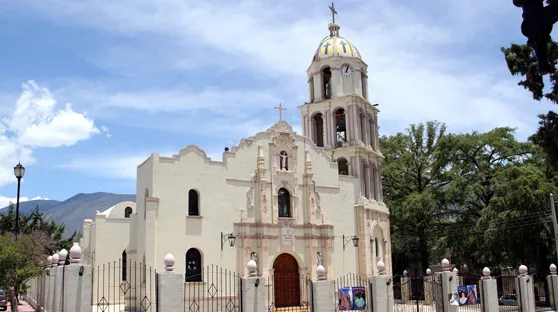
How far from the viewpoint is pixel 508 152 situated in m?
36.4

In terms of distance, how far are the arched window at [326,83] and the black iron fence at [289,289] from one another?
11.3 metres

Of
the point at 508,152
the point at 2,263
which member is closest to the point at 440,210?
the point at 508,152

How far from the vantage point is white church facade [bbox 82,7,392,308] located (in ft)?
84.9

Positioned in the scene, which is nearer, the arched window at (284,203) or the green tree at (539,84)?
the green tree at (539,84)

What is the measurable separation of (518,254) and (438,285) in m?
13.0

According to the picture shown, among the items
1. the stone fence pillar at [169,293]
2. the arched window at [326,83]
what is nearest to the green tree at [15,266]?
the stone fence pillar at [169,293]

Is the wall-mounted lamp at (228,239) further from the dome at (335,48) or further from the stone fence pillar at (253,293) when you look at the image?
the dome at (335,48)

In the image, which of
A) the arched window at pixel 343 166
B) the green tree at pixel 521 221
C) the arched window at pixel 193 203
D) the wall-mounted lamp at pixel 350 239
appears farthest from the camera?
the arched window at pixel 343 166

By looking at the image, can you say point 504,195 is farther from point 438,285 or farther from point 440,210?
point 438,285

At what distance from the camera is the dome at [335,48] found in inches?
1313

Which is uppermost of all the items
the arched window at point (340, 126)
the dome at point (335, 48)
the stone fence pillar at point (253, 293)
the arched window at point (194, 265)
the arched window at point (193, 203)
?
the dome at point (335, 48)

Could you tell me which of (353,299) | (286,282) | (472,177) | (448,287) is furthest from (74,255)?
(472,177)

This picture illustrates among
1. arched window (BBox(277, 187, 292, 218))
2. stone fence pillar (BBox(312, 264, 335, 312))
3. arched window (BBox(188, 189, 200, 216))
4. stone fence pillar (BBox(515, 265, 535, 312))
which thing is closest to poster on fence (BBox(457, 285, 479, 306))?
stone fence pillar (BBox(515, 265, 535, 312))

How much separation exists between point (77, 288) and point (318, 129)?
74.3 feet
